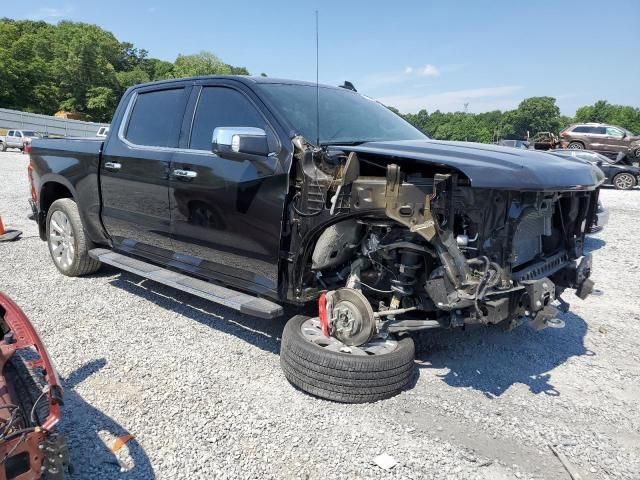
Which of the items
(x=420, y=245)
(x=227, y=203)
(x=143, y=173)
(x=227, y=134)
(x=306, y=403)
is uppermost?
(x=227, y=134)

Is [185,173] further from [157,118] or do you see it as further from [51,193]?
[51,193]

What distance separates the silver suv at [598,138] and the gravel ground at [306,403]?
20589mm

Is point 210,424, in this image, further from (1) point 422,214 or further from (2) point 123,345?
(1) point 422,214

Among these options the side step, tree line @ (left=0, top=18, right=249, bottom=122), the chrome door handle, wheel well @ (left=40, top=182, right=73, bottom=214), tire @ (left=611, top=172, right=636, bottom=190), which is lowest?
tire @ (left=611, top=172, right=636, bottom=190)

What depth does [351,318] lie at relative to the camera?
10.4ft

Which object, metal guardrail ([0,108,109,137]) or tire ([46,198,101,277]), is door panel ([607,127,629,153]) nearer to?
tire ([46,198,101,277])

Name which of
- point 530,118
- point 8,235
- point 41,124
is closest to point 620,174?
point 8,235

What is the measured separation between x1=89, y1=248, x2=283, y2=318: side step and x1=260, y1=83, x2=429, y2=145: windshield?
3.92 feet

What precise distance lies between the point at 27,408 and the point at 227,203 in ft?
6.25

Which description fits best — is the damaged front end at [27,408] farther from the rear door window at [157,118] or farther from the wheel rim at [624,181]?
the wheel rim at [624,181]

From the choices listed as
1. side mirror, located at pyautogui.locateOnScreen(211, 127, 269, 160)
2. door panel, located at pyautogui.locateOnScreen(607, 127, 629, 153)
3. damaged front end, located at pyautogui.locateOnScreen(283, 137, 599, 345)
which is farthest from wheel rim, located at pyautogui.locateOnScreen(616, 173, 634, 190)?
side mirror, located at pyautogui.locateOnScreen(211, 127, 269, 160)

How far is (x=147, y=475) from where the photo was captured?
2.42m

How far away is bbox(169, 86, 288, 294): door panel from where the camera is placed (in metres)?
3.39

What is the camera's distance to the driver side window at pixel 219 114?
3.65 metres
